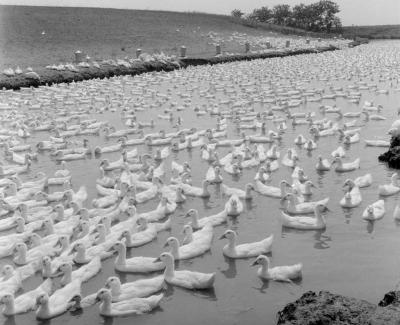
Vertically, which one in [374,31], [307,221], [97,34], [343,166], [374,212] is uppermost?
[374,31]

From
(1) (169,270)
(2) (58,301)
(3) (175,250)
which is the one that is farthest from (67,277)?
(3) (175,250)

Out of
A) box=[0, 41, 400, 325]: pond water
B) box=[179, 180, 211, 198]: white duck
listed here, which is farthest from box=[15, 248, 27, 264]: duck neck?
box=[179, 180, 211, 198]: white duck

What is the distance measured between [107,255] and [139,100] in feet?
55.5

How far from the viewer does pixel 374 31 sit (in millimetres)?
107688

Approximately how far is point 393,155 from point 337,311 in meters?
9.10

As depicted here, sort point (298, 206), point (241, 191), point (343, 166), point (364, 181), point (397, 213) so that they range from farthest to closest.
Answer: point (343, 166)
point (364, 181)
point (241, 191)
point (298, 206)
point (397, 213)

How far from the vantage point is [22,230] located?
A: 11148mm

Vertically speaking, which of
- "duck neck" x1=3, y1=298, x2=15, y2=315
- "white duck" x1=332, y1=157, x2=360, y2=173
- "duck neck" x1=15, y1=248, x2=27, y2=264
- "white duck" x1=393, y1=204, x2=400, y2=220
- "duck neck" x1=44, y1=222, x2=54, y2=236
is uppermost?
"white duck" x1=332, y1=157, x2=360, y2=173

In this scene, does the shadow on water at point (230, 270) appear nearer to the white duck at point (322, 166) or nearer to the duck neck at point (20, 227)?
the duck neck at point (20, 227)

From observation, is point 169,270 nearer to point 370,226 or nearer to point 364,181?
point 370,226

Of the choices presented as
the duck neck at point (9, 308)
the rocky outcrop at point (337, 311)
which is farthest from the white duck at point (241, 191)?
the duck neck at point (9, 308)

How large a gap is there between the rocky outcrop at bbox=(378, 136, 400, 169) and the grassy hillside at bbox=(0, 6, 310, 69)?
25.8 metres

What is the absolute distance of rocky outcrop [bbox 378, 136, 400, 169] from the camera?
14919 millimetres

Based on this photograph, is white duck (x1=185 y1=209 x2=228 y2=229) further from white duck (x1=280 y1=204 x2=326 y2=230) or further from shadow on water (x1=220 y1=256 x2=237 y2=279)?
shadow on water (x1=220 y1=256 x2=237 y2=279)
